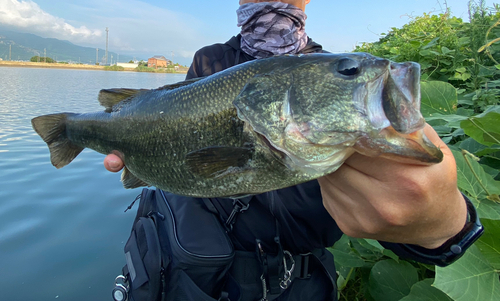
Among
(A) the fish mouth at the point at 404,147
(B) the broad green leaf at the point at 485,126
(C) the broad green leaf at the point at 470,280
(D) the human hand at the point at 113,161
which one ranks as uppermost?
(B) the broad green leaf at the point at 485,126

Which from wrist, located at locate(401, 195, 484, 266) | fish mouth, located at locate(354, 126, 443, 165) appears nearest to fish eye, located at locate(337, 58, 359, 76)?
fish mouth, located at locate(354, 126, 443, 165)

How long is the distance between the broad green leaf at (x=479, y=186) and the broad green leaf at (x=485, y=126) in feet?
0.52

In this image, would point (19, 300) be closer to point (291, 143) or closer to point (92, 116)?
point (92, 116)

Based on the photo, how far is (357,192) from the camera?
3.71 feet

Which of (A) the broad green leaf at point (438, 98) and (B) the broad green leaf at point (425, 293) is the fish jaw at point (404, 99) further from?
(A) the broad green leaf at point (438, 98)

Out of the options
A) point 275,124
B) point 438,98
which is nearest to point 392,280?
point 438,98

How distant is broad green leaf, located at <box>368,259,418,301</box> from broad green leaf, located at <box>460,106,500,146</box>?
1.00 m

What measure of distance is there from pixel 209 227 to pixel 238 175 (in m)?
0.86

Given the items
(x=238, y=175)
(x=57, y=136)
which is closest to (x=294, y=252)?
(x=238, y=175)

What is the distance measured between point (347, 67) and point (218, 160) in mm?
711

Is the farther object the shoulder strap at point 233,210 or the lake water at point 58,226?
the lake water at point 58,226

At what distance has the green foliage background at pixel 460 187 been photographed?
1342 millimetres

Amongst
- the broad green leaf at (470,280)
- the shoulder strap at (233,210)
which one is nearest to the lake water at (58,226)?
the shoulder strap at (233,210)

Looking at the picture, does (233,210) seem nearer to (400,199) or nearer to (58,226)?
(400,199)
